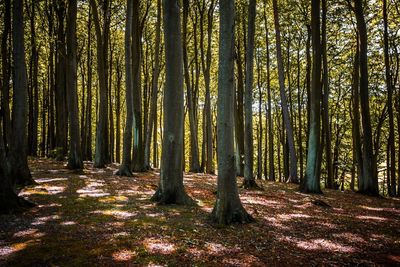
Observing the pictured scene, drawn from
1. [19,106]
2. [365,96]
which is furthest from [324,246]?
[365,96]

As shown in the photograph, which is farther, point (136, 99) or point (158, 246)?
point (136, 99)

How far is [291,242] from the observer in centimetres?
625

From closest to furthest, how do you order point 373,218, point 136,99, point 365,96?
point 373,218
point 365,96
point 136,99

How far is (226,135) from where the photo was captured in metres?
7.33

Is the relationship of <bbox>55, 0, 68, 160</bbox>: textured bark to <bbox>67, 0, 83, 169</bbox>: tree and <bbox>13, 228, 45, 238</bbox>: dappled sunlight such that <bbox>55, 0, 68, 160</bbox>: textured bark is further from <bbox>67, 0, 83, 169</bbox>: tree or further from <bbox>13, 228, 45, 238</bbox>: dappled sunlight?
<bbox>13, 228, 45, 238</bbox>: dappled sunlight

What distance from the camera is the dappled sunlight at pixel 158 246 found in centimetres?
532

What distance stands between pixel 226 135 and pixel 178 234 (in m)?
2.45

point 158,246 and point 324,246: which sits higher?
point 158,246

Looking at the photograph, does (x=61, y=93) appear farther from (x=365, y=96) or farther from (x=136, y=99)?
(x=365, y=96)

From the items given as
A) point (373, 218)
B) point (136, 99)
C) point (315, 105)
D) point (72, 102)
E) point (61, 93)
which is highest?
point (61, 93)

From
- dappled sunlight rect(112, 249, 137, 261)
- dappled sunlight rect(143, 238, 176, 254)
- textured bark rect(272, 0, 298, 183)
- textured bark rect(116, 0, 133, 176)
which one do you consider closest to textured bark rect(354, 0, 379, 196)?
textured bark rect(272, 0, 298, 183)

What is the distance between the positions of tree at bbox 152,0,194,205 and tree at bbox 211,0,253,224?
2.27 meters

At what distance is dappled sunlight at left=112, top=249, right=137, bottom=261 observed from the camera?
4910 millimetres

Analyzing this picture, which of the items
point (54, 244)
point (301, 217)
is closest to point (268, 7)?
point (301, 217)
